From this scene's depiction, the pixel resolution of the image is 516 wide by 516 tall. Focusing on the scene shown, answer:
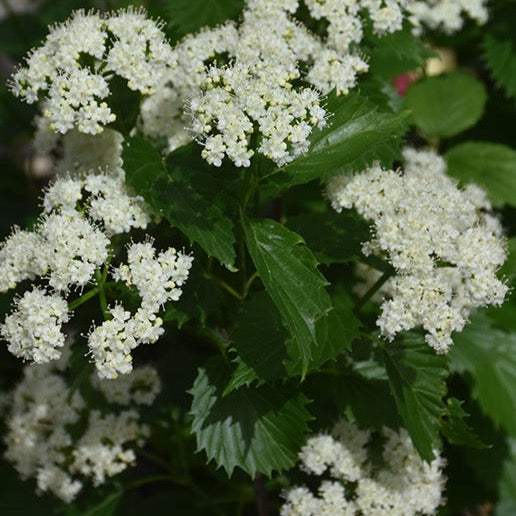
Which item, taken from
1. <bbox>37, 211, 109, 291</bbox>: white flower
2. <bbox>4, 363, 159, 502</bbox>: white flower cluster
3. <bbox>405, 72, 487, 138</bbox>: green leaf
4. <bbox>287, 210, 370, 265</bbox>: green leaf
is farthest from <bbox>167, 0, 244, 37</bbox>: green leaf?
<bbox>4, 363, 159, 502</bbox>: white flower cluster

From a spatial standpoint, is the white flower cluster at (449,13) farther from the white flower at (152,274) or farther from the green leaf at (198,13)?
the white flower at (152,274)

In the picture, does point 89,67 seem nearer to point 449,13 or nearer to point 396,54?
point 396,54

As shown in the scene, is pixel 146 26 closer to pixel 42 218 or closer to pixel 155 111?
pixel 155 111

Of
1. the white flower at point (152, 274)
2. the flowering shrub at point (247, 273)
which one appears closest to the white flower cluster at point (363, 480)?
the flowering shrub at point (247, 273)

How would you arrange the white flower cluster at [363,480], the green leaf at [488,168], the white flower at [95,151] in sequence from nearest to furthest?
the white flower cluster at [363,480]
the white flower at [95,151]
the green leaf at [488,168]

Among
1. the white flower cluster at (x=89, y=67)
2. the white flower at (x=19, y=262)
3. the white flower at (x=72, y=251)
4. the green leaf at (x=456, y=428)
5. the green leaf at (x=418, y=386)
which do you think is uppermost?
the white flower cluster at (x=89, y=67)

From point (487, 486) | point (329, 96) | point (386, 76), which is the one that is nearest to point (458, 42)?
point (386, 76)
